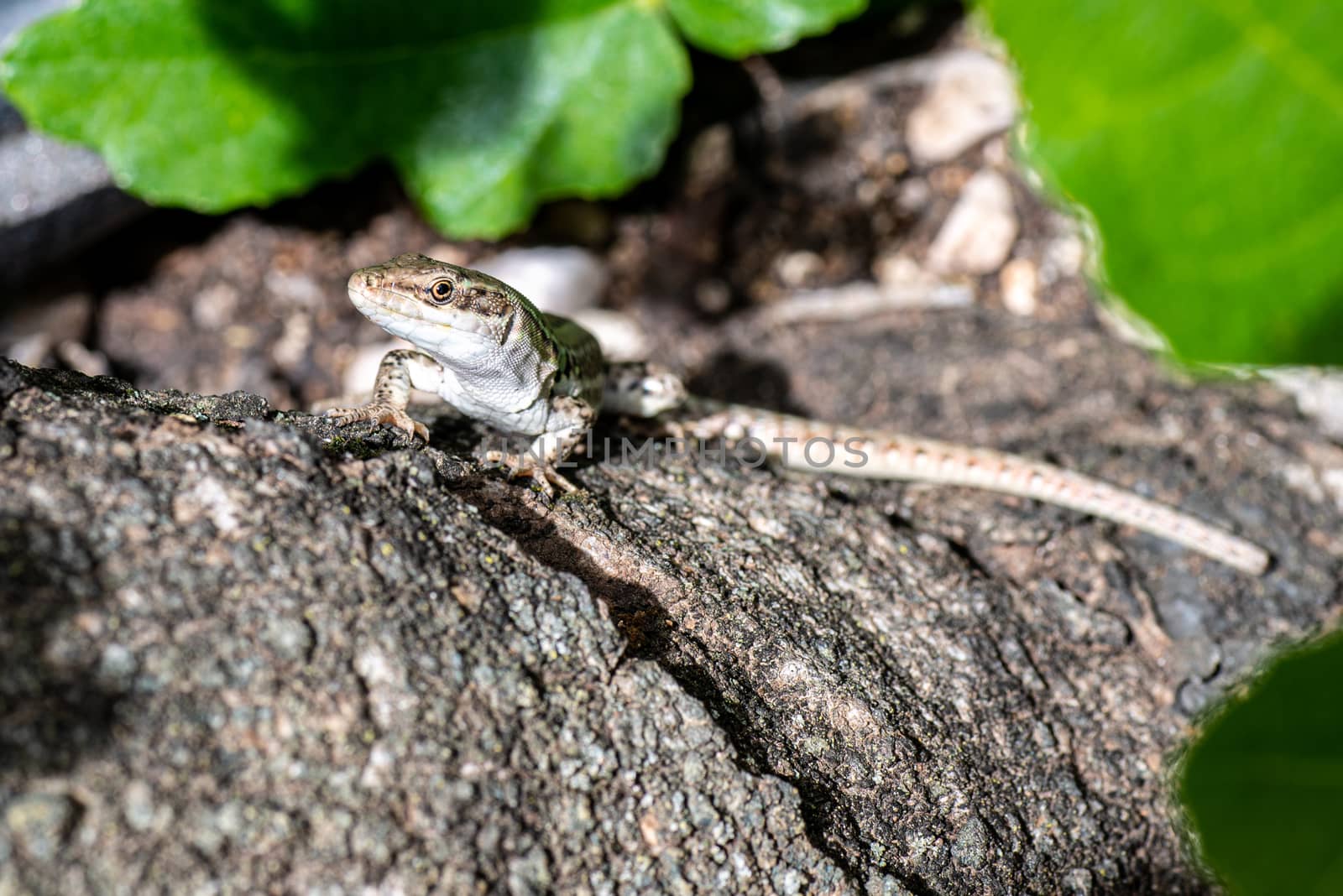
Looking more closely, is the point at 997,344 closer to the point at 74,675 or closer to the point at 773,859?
the point at 773,859

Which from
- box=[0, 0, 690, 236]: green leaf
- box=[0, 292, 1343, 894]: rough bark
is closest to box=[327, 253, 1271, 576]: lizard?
box=[0, 292, 1343, 894]: rough bark

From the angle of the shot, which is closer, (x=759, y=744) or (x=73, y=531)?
(x=73, y=531)

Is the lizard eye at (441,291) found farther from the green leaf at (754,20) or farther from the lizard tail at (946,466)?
the green leaf at (754,20)

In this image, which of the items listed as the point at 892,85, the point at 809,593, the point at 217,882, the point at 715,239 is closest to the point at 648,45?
the point at 715,239

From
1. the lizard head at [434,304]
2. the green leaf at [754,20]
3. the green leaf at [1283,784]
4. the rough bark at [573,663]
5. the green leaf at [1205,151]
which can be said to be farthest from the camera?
the green leaf at [754,20]

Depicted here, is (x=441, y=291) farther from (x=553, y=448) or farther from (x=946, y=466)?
(x=946, y=466)

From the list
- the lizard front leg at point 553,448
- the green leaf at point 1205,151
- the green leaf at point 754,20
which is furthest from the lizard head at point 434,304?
the green leaf at point 1205,151

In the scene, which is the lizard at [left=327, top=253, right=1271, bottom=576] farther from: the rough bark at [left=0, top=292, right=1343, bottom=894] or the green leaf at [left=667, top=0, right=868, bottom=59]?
the green leaf at [left=667, top=0, right=868, bottom=59]

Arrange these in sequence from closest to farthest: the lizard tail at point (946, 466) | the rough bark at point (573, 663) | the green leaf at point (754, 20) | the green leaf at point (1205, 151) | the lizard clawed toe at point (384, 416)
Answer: the green leaf at point (1205, 151) < the rough bark at point (573, 663) < the lizard clawed toe at point (384, 416) < the lizard tail at point (946, 466) < the green leaf at point (754, 20)
